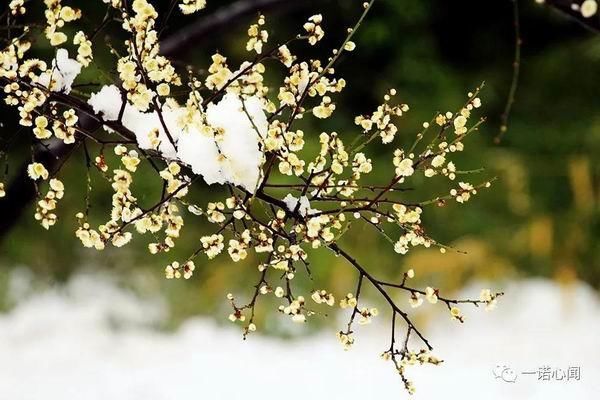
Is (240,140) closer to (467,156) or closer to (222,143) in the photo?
(222,143)

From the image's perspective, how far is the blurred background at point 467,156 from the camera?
3166 millimetres

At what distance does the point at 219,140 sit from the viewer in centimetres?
91

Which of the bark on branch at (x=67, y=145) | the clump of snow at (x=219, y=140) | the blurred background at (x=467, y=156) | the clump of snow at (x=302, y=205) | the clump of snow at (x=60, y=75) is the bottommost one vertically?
the clump of snow at (x=302, y=205)

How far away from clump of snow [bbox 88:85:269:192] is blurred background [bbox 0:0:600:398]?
6.69ft

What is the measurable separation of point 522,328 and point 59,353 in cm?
224

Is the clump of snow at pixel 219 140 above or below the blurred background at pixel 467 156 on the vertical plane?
below

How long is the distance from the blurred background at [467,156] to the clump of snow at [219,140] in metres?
2.04

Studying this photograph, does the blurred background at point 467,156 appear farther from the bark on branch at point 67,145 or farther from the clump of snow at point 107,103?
the clump of snow at point 107,103

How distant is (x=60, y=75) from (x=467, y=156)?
2.40 m

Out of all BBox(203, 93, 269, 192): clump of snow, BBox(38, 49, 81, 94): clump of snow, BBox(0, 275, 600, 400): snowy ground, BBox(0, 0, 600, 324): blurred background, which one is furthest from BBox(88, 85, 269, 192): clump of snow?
BBox(0, 0, 600, 324): blurred background

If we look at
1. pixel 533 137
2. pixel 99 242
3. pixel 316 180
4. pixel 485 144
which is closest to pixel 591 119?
pixel 533 137

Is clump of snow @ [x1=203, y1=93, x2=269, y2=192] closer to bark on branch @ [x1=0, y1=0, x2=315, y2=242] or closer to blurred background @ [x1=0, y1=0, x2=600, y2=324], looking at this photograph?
bark on branch @ [x1=0, y1=0, x2=315, y2=242]

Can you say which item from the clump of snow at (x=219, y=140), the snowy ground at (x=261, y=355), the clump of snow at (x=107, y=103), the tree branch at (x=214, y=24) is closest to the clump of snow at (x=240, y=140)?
the clump of snow at (x=219, y=140)

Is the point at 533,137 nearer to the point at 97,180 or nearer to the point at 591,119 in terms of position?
the point at 591,119
